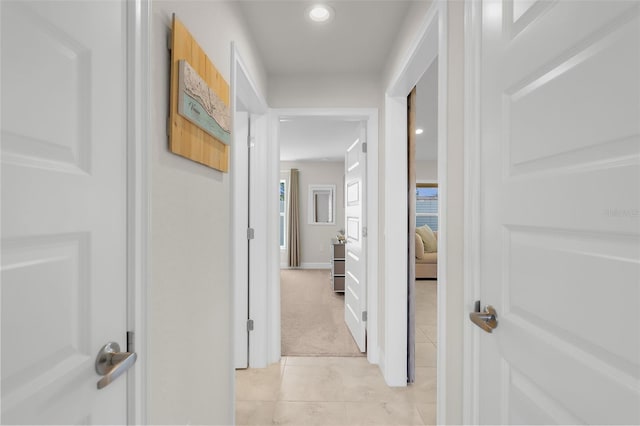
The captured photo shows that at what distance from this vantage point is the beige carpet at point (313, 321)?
2.85 m

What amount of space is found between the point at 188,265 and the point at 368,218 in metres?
1.72

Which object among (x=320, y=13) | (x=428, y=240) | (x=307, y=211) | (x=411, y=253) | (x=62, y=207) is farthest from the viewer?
(x=307, y=211)

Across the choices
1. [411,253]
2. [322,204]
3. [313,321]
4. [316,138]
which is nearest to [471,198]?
[411,253]

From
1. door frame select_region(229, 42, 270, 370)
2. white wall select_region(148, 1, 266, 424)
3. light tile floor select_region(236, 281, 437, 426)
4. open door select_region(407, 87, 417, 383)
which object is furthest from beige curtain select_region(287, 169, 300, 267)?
white wall select_region(148, 1, 266, 424)

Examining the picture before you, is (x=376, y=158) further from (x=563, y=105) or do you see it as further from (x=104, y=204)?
(x=104, y=204)

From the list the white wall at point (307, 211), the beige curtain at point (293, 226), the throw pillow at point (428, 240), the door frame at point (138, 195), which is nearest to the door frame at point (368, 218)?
the door frame at point (138, 195)

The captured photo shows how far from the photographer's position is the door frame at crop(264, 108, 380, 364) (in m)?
2.55

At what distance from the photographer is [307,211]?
7.51 meters

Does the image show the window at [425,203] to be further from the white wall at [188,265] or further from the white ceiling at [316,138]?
the white wall at [188,265]

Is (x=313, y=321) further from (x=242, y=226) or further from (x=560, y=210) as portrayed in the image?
(x=560, y=210)

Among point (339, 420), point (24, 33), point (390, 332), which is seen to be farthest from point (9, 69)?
point (390, 332)

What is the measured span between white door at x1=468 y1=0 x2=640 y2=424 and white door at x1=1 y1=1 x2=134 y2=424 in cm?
104

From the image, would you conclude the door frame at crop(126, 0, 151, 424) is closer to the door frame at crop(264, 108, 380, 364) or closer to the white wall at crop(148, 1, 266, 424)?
the white wall at crop(148, 1, 266, 424)

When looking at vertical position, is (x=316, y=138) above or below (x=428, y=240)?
above
